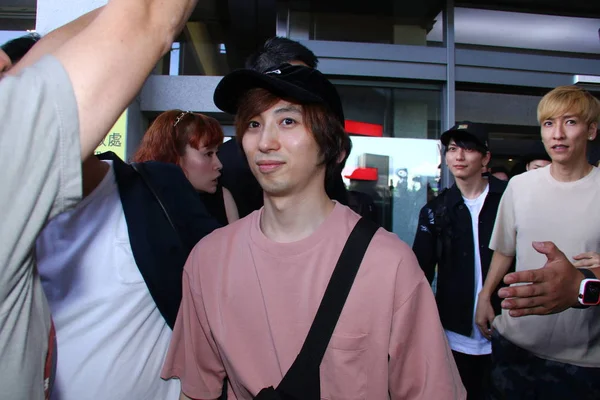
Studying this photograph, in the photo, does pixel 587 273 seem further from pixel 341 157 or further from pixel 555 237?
pixel 341 157

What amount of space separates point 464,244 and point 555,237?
1.04 m

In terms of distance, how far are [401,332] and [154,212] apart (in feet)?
3.09

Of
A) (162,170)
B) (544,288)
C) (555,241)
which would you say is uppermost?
(162,170)

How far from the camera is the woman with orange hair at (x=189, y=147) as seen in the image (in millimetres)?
2621

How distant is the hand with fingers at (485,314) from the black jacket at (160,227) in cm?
222

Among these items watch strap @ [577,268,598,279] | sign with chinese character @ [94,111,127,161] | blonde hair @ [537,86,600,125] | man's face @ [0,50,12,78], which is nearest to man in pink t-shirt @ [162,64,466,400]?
man's face @ [0,50,12,78]

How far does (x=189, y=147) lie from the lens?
2.74 m

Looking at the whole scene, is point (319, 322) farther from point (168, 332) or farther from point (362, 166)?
point (362, 166)

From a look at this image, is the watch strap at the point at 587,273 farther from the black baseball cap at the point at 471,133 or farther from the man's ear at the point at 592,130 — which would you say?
the black baseball cap at the point at 471,133

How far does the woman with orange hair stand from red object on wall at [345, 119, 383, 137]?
9.58ft

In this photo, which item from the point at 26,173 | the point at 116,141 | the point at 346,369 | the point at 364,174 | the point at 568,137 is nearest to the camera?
the point at 26,173

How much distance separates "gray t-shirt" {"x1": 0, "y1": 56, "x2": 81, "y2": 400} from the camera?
27.7 inches

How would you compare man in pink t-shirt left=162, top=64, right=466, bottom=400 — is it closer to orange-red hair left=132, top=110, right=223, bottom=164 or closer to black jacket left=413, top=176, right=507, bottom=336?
orange-red hair left=132, top=110, right=223, bottom=164

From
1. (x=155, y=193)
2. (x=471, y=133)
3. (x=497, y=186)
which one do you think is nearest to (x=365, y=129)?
(x=471, y=133)
